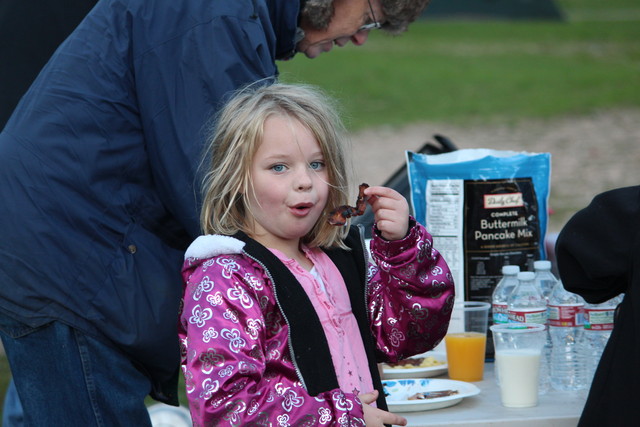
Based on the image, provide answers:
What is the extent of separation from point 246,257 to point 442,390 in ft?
2.56

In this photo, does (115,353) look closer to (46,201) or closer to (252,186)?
(46,201)

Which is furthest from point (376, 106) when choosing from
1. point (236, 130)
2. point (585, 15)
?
point (236, 130)

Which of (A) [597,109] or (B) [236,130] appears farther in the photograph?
(A) [597,109]

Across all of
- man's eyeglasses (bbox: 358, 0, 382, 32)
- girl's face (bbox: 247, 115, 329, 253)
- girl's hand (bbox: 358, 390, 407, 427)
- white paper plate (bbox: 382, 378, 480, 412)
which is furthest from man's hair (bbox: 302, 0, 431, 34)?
girl's hand (bbox: 358, 390, 407, 427)

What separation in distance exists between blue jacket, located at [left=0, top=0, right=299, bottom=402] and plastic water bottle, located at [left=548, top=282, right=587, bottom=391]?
0.99 metres

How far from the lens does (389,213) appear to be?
6.99 ft

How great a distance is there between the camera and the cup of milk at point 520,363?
8.05ft

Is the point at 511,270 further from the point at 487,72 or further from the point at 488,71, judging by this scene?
the point at 488,71

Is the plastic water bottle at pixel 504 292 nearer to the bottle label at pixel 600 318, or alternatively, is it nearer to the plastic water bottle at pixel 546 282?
the plastic water bottle at pixel 546 282

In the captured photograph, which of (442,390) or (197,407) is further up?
(197,407)

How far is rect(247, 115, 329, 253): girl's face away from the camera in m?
2.07

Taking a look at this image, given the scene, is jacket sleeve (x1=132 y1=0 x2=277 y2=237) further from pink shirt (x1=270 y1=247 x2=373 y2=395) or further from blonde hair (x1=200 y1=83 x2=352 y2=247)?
pink shirt (x1=270 y1=247 x2=373 y2=395)

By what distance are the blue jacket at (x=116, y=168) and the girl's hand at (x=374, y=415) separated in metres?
0.57

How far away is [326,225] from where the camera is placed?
2219 mm
